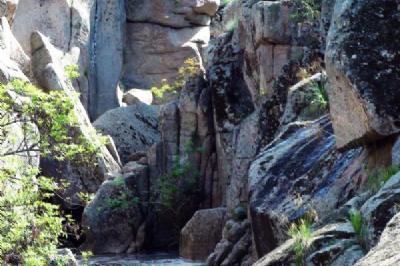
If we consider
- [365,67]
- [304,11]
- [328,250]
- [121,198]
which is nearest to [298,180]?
[365,67]

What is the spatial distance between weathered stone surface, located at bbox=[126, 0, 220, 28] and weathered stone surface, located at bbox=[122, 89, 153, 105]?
157 inches

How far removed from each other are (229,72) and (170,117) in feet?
13.7

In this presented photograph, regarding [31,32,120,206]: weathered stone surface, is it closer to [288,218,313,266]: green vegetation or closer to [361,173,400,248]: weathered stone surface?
[288,218,313,266]: green vegetation

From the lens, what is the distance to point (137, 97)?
48.2m

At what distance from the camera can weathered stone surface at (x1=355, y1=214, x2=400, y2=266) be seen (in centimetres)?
576

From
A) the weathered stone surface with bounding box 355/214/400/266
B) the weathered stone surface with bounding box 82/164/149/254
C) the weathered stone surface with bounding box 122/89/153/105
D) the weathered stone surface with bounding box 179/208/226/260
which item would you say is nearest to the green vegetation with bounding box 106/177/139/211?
the weathered stone surface with bounding box 82/164/149/254

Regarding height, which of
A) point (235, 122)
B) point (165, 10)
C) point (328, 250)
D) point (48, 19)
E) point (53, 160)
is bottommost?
point (328, 250)

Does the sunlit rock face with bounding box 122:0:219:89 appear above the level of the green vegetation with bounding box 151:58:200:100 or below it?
above

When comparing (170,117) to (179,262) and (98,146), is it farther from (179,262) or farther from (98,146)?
(98,146)

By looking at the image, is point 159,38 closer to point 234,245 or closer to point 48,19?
point 48,19

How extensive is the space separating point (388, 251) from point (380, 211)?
4.15 meters

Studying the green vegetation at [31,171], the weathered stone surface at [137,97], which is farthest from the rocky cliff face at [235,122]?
the green vegetation at [31,171]

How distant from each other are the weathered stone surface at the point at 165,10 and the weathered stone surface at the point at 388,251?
43576mm

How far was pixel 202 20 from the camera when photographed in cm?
5053
